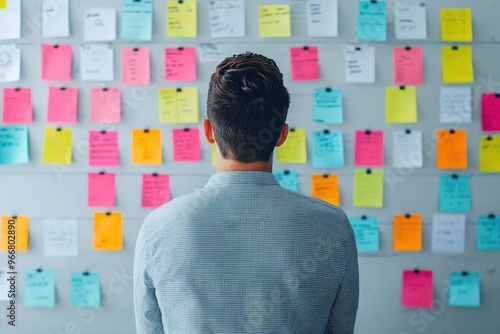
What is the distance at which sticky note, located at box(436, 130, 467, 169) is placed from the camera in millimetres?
1952

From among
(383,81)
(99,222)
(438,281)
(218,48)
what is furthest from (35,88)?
(438,281)

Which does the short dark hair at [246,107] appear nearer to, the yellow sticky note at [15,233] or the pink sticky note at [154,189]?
the pink sticky note at [154,189]

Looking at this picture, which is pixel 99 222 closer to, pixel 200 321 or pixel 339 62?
pixel 339 62

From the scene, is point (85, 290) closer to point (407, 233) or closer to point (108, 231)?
point (108, 231)

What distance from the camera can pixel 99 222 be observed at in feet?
6.46

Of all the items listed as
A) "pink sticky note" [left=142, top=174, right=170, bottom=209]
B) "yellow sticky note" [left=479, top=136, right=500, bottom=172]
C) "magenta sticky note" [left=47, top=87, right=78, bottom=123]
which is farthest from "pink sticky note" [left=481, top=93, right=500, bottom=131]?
"magenta sticky note" [left=47, top=87, right=78, bottom=123]

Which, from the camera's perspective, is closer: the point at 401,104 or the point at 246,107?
the point at 246,107

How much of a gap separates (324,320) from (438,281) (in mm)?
1042

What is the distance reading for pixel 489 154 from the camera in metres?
1.96

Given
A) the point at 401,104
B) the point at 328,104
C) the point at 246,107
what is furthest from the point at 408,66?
the point at 246,107

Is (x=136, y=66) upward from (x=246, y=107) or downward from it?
upward

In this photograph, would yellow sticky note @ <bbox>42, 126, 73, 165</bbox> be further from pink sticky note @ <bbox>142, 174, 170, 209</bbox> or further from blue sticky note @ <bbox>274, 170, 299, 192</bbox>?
blue sticky note @ <bbox>274, 170, 299, 192</bbox>

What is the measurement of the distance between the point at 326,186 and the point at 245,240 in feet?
3.36

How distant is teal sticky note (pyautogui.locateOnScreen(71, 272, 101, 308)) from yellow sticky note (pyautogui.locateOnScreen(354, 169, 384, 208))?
2.97ft
